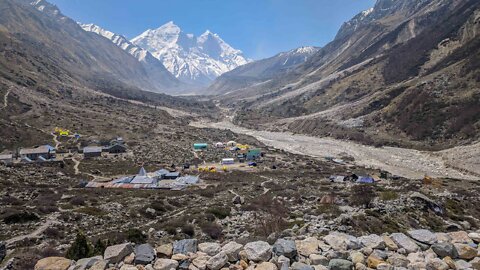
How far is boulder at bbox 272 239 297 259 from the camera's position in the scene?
9.07 metres

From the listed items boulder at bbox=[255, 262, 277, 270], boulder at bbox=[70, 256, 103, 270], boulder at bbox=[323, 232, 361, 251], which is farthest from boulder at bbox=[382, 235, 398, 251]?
boulder at bbox=[70, 256, 103, 270]

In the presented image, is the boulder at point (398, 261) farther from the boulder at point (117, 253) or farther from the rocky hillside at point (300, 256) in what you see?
the boulder at point (117, 253)

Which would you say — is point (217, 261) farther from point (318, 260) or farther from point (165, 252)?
point (318, 260)

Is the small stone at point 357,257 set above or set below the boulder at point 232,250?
above

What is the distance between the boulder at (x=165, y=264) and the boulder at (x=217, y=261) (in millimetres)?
876

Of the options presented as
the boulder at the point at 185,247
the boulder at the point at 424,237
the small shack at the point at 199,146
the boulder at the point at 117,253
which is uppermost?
the boulder at the point at 424,237

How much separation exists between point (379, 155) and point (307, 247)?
86375 mm

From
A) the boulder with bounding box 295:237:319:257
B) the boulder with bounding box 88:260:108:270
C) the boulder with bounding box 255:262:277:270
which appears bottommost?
the boulder with bounding box 88:260:108:270

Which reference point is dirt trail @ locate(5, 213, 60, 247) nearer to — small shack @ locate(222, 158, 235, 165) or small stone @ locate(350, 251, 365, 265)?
small stone @ locate(350, 251, 365, 265)

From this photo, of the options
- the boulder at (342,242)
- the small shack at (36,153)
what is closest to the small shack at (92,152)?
the small shack at (36,153)

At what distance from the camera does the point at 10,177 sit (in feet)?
144

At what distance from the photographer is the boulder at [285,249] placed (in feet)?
29.8

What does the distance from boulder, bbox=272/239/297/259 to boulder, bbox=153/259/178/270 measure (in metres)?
2.74

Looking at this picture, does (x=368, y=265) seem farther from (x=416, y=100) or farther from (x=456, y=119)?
(x=416, y=100)
